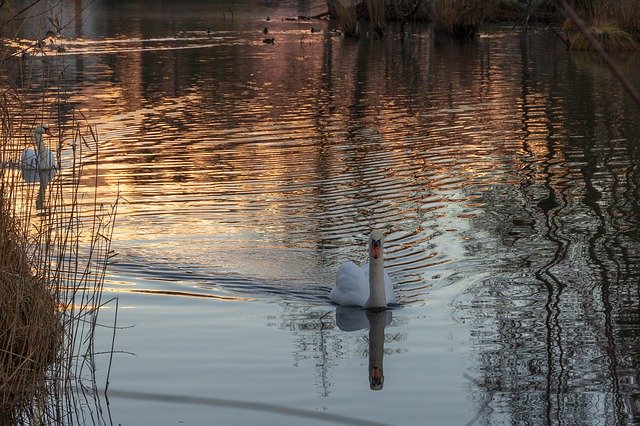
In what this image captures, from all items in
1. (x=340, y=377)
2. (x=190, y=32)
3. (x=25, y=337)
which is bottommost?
(x=340, y=377)

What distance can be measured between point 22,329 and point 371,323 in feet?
10.1

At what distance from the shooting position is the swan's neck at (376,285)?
842 cm

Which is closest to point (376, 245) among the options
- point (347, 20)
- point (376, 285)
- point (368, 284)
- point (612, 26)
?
point (376, 285)

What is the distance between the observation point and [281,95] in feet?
76.3

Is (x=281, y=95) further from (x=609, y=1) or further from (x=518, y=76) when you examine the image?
(x=609, y=1)

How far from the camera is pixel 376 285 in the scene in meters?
8.45

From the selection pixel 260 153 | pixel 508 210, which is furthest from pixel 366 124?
pixel 508 210

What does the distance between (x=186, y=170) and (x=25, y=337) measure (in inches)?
342

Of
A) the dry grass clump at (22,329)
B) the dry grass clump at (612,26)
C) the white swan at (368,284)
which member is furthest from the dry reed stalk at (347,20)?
the dry grass clump at (22,329)

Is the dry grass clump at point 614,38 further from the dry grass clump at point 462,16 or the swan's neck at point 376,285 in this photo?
the swan's neck at point 376,285

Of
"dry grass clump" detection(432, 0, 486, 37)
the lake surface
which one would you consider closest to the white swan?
the lake surface

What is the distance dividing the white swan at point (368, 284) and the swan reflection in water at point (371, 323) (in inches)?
2.4

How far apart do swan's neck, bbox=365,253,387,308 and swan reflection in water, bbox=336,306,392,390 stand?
0.07m

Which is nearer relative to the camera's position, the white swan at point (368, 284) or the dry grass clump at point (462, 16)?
the white swan at point (368, 284)
